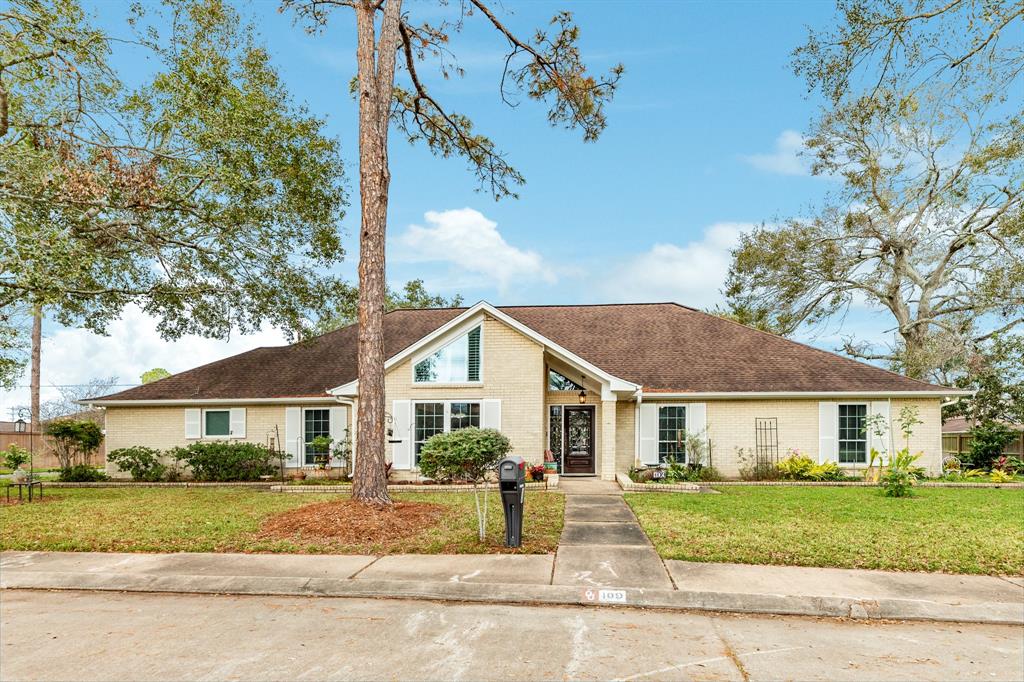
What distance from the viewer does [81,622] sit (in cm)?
588

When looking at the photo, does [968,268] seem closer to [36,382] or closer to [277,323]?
[277,323]

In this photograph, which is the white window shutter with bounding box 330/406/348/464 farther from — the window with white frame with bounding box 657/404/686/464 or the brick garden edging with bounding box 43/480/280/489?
the window with white frame with bounding box 657/404/686/464

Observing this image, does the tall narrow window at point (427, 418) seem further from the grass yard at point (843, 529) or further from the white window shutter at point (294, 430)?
the grass yard at point (843, 529)

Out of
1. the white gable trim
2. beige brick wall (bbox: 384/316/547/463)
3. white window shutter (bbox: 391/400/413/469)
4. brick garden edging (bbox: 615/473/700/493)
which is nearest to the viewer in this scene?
brick garden edging (bbox: 615/473/700/493)

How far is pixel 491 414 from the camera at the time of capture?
16797mm

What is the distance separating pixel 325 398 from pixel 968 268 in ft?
89.3

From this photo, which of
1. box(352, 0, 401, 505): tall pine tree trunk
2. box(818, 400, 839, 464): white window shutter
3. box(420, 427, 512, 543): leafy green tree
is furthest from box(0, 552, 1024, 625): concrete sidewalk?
box(818, 400, 839, 464): white window shutter

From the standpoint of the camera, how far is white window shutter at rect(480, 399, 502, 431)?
16750 millimetres

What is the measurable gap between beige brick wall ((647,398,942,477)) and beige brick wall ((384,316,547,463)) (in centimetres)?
508

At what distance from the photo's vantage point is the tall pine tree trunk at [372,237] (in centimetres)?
1038

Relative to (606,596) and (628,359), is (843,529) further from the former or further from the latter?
(628,359)

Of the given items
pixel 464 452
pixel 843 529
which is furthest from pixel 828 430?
pixel 464 452

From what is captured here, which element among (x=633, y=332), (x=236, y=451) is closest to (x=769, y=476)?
(x=633, y=332)

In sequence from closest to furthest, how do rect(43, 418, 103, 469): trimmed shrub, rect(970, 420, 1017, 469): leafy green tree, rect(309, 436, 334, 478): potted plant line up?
rect(309, 436, 334, 478): potted plant, rect(43, 418, 103, 469): trimmed shrub, rect(970, 420, 1017, 469): leafy green tree
